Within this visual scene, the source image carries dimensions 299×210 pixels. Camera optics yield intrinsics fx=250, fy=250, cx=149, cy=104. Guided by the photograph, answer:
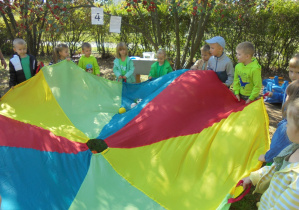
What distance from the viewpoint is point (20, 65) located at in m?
3.52

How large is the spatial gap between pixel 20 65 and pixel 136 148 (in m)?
2.20

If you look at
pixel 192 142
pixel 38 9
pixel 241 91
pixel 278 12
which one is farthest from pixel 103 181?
pixel 278 12

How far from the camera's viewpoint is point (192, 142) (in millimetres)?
2318

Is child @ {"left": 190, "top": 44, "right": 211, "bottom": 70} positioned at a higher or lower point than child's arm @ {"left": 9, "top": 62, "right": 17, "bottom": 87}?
higher

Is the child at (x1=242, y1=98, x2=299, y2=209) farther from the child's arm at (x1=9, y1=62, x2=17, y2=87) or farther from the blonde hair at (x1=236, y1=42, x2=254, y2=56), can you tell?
the child's arm at (x1=9, y1=62, x2=17, y2=87)

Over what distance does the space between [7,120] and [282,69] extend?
616 cm

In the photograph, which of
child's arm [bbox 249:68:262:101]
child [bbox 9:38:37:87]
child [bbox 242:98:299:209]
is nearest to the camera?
child [bbox 242:98:299:209]

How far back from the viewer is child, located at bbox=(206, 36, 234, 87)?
3119mm

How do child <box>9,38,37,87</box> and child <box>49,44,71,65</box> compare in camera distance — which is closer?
child <box>9,38,37,87</box>

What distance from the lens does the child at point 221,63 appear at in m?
3.12

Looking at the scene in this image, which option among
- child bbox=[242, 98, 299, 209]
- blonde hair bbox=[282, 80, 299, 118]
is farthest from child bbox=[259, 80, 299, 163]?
child bbox=[242, 98, 299, 209]

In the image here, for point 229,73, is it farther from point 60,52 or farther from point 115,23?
point 60,52

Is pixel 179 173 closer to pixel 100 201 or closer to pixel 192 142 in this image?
pixel 192 142

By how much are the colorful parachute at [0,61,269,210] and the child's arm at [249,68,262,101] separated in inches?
7.7
